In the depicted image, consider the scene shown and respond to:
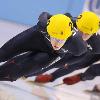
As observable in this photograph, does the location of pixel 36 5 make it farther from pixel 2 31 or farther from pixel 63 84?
pixel 63 84

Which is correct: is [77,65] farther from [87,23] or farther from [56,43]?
[56,43]

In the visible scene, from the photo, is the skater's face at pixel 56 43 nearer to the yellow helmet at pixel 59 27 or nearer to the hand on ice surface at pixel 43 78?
the yellow helmet at pixel 59 27

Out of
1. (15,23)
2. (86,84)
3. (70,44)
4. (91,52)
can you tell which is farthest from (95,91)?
(15,23)

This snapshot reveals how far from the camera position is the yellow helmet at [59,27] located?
186 cm

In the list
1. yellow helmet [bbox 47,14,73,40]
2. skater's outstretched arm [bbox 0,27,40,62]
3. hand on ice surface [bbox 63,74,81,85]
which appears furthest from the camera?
hand on ice surface [bbox 63,74,81,85]

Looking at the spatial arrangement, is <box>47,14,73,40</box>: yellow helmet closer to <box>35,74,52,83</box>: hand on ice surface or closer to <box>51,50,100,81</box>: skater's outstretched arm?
<box>51,50,100,81</box>: skater's outstretched arm

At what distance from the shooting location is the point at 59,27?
186 centimetres

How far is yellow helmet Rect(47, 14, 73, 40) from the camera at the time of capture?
1.86 metres

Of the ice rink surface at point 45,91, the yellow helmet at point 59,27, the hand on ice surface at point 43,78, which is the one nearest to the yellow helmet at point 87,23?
the yellow helmet at point 59,27

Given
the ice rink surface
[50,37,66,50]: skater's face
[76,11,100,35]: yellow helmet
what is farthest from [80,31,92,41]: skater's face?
the ice rink surface

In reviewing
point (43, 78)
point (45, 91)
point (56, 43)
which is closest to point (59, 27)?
point (56, 43)

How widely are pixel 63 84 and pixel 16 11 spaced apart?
1337 mm

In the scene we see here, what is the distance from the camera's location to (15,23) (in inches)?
143

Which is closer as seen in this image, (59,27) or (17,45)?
(59,27)
